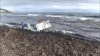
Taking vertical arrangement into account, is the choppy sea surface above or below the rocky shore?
below

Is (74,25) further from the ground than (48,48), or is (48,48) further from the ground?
(48,48)

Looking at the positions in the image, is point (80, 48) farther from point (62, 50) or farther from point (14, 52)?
point (14, 52)

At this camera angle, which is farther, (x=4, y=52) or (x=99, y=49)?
(x=99, y=49)

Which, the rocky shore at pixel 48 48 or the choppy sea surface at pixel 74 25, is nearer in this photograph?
the rocky shore at pixel 48 48

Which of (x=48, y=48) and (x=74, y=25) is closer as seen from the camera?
(x=48, y=48)

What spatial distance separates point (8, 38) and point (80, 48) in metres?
5.74

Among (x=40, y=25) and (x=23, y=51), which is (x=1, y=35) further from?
(x=40, y=25)

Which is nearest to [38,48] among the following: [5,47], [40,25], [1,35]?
[5,47]

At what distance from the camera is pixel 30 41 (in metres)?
17.9

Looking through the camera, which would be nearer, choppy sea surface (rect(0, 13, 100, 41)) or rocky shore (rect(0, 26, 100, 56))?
rocky shore (rect(0, 26, 100, 56))

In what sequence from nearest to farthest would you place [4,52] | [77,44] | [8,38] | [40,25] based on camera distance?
[4,52]
[77,44]
[8,38]
[40,25]

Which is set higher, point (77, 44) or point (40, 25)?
point (77, 44)

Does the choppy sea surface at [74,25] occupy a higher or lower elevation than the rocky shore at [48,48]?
lower

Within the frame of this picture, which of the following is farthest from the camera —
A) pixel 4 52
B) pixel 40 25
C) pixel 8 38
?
pixel 40 25
